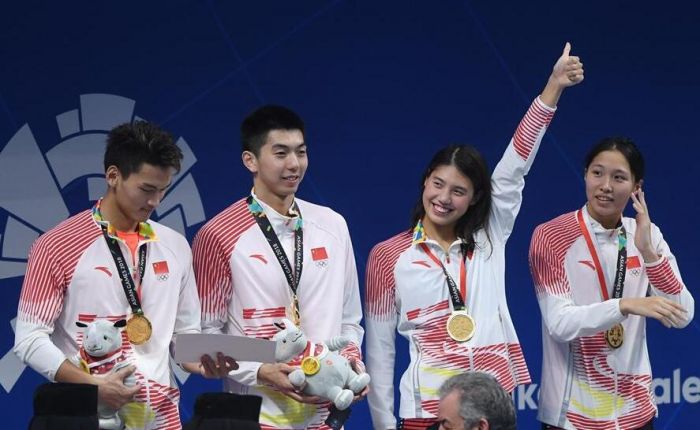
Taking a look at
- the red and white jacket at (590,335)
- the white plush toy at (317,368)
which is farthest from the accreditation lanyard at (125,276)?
the red and white jacket at (590,335)

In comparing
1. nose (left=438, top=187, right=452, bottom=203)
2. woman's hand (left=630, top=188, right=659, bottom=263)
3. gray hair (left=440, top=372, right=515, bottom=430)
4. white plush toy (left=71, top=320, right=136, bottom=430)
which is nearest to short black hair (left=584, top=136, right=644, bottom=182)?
woman's hand (left=630, top=188, right=659, bottom=263)

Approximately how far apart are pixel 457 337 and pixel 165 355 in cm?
100

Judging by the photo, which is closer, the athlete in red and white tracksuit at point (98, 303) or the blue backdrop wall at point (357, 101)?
the athlete in red and white tracksuit at point (98, 303)

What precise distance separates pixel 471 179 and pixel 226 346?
1150 mm

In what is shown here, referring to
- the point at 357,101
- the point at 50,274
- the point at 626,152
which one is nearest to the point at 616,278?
the point at 626,152

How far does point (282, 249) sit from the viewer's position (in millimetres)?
4746

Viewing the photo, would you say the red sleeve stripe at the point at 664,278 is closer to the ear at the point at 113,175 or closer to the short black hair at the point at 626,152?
the short black hair at the point at 626,152

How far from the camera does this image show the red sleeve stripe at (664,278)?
16.6 ft

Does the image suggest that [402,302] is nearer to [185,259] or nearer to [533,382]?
[185,259]

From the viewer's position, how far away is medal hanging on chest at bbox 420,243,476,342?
16.0ft

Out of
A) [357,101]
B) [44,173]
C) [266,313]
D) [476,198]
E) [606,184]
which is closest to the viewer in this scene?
[266,313]

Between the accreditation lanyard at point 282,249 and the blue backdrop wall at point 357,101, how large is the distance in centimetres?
125

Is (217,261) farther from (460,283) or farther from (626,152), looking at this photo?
(626,152)

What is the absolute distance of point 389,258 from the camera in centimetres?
503
